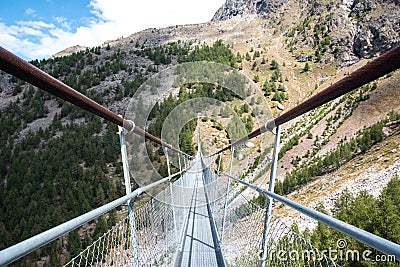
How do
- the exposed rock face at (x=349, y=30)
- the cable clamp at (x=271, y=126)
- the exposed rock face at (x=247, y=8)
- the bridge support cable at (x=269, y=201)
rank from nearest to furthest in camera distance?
1. the bridge support cable at (x=269, y=201)
2. the cable clamp at (x=271, y=126)
3. the exposed rock face at (x=349, y=30)
4. the exposed rock face at (x=247, y=8)

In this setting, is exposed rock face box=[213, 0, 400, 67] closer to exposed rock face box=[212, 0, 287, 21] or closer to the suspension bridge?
exposed rock face box=[212, 0, 287, 21]

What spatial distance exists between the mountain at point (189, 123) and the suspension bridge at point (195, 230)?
1.80 metres

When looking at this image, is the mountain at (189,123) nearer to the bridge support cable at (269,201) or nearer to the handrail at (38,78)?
the bridge support cable at (269,201)

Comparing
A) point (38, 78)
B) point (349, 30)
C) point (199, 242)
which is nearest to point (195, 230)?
point (199, 242)

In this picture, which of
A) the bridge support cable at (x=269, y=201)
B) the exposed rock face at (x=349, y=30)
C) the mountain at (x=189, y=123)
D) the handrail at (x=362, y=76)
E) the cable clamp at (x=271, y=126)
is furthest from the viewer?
the exposed rock face at (x=349, y=30)

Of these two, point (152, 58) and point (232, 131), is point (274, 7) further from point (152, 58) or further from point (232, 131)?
point (232, 131)

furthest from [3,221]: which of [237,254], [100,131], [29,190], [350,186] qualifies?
[237,254]

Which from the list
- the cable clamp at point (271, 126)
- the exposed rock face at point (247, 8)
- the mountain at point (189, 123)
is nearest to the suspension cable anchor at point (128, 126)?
the cable clamp at point (271, 126)

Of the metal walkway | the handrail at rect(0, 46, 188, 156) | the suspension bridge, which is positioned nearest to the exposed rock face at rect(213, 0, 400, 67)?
the metal walkway

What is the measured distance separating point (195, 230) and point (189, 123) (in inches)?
1086

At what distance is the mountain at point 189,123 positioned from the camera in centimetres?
1855

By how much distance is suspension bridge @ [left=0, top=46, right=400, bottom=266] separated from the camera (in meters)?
0.52

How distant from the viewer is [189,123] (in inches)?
1212

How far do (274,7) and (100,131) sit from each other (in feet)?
245
